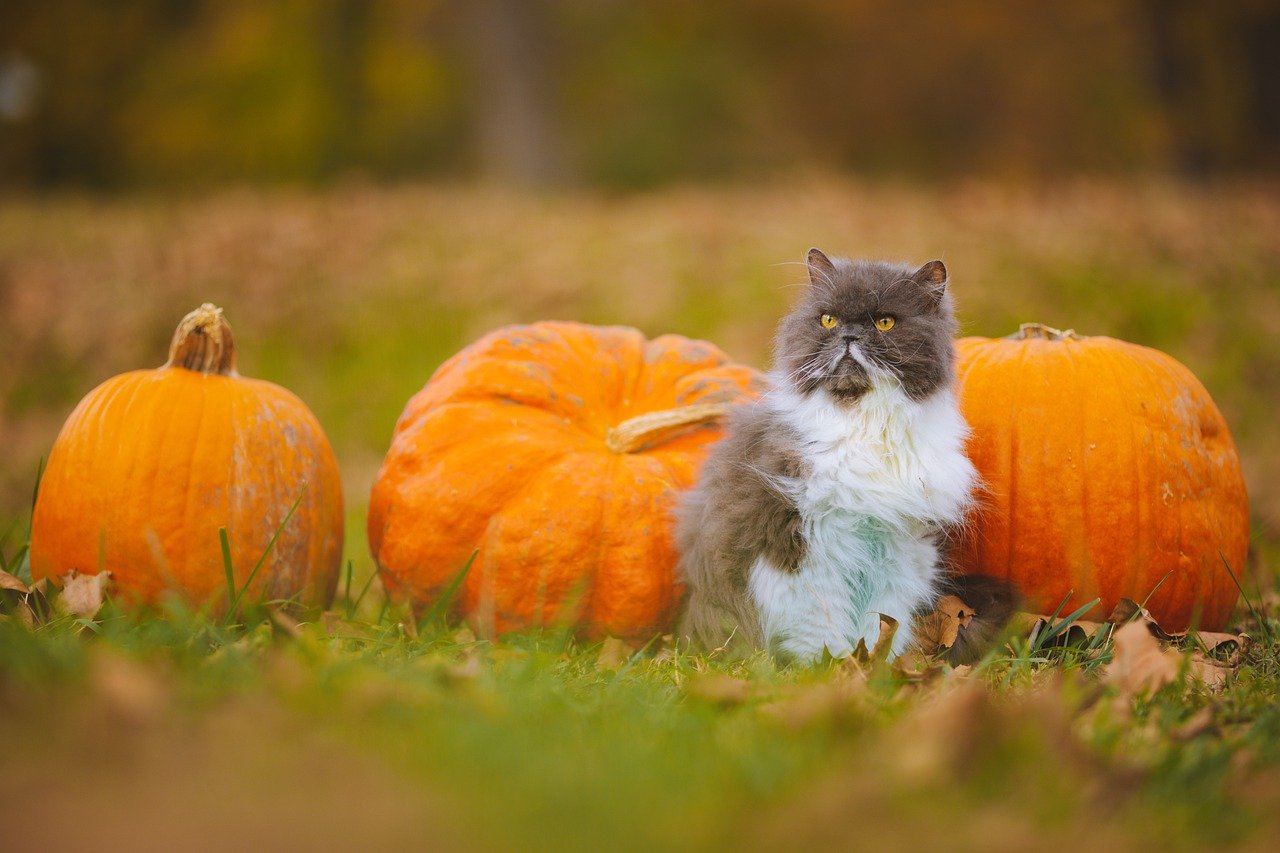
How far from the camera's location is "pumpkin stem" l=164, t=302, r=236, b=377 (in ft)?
9.44

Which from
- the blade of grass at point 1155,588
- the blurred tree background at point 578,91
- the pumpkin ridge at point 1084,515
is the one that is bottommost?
the blade of grass at point 1155,588

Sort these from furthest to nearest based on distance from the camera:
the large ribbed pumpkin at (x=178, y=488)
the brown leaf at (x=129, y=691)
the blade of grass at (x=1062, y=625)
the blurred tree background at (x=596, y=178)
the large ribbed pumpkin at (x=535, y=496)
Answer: the blurred tree background at (x=596, y=178)
the large ribbed pumpkin at (x=535, y=496)
the large ribbed pumpkin at (x=178, y=488)
the blade of grass at (x=1062, y=625)
the brown leaf at (x=129, y=691)

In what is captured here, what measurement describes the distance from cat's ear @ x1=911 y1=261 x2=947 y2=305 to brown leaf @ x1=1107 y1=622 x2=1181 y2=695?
0.92 m

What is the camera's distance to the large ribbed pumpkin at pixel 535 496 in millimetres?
2809

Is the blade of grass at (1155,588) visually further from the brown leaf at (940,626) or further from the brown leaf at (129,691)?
the brown leaf at (129,691)

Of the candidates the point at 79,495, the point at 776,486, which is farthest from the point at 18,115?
the point at 776,486

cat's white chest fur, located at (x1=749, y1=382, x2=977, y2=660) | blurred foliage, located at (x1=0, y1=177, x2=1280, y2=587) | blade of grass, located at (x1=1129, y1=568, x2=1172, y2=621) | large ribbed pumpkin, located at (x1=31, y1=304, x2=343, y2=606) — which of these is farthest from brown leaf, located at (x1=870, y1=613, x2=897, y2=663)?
blurred foliage, located at (x1=0, y1=177, x2=1280, y2=587)

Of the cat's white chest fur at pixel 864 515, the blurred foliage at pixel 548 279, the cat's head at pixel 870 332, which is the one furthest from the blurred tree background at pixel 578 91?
the cat's white chest fur at pixel 864 515

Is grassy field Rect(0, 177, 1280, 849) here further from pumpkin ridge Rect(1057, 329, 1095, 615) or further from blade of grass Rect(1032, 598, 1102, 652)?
pumpkin ridge Rect(1057, 329, 1095, 615)

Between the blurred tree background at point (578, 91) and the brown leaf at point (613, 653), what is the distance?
1032 centimetres

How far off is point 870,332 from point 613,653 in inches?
42.5

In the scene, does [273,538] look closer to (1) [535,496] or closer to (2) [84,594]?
(2) [84,594]

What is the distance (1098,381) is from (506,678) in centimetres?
185

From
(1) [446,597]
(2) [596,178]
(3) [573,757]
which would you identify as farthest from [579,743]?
(2) [596,178]
